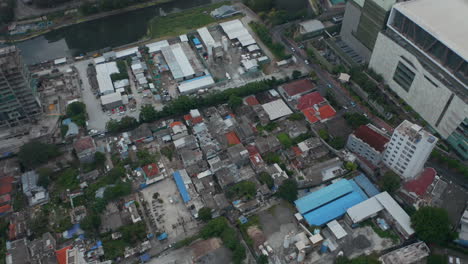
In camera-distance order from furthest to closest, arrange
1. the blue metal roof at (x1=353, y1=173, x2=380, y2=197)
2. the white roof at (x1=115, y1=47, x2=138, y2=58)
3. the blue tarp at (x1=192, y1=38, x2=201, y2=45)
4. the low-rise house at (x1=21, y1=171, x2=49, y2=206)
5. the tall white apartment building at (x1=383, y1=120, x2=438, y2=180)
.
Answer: the blue tarp at (x1=192, y1=38, x2=201, y2=45) < the white roof at (x1=115, y1=47, x2=138, y2=58) < the low-rise house at (x1=21, y1=171, x2=49, y2=206) < the blue metal roof at (x1=353, y1=173, x2=380, y2=197) < the tall white apartment building at (x1=383, y1=120, x2=438, y2=180)

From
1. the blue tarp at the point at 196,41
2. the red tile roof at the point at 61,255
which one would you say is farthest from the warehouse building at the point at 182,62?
the red tile roof at the point at 61,255

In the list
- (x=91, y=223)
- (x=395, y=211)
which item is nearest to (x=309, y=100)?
(x=395, y=211)

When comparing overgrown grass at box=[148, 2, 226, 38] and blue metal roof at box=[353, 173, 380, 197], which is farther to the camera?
overgrown grass at box=[148, 2, 226, 38]

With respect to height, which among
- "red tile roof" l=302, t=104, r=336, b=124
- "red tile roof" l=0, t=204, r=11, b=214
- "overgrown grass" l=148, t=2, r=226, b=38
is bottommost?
"red tile roof" l=302, t=104, r=336, b=124

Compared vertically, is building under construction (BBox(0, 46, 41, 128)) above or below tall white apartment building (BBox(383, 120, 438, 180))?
above

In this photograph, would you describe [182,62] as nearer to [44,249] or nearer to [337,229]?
[44,249]

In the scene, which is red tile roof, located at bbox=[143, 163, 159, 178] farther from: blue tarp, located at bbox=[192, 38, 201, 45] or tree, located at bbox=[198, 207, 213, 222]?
blue tarp, located at bbox=[192, 38, 201, 45]

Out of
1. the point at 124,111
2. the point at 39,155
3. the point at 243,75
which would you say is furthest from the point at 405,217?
the point at 39,155

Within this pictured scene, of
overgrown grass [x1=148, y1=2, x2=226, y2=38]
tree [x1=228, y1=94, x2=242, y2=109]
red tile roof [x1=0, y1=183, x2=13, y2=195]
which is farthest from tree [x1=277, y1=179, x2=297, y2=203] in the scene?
overgrown grass [x1=148, y1=2, x2=226, y2=38]
